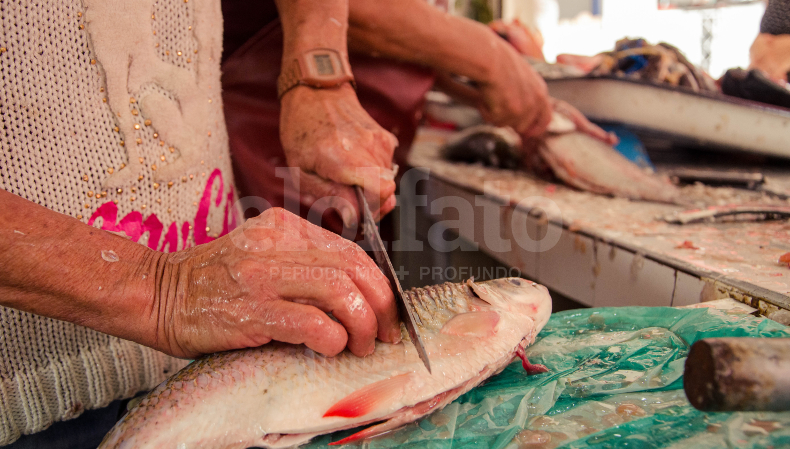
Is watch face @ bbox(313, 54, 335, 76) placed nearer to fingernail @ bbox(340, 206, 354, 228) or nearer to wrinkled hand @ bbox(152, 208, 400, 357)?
fingernail @ bbox(340, 206, 354, 228)

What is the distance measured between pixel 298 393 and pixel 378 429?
17cm

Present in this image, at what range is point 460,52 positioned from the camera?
218cm

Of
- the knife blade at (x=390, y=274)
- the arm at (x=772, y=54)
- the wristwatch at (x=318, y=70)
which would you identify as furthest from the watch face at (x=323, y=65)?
the arm at (x=772, y=54)

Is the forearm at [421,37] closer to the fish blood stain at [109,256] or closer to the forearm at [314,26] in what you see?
the forearm at [314,26]

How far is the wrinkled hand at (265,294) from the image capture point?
2.84 ft

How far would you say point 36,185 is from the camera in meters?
1.00

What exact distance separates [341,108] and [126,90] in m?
0.58

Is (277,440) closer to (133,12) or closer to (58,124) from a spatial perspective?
(58,124)

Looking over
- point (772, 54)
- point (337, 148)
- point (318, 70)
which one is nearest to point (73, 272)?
point (337, 148)

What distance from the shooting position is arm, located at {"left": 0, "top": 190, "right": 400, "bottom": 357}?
0.83 metres

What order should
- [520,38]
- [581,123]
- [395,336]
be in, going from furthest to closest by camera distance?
[520,38], [581,123], [395,336]

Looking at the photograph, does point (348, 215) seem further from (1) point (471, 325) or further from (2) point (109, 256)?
(2) point (109, 256)

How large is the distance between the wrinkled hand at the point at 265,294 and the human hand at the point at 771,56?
3.38 meters

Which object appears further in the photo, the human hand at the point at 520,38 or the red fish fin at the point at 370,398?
the human hand at the point at 520,38
